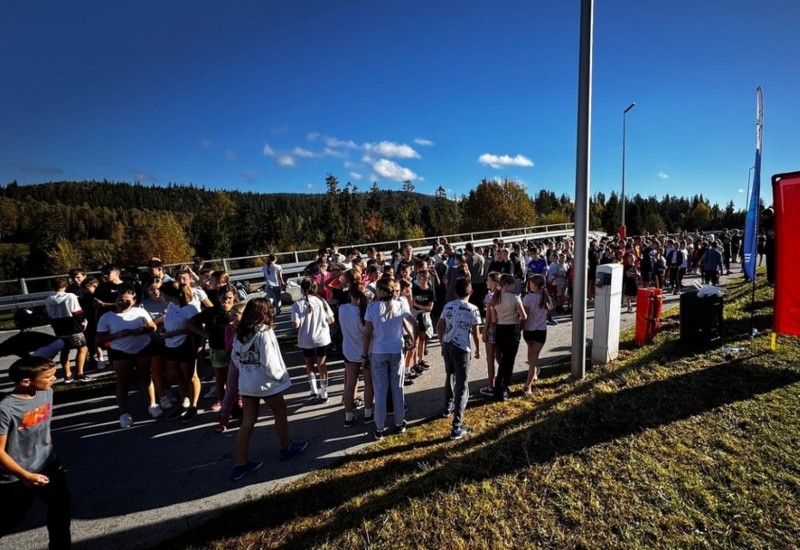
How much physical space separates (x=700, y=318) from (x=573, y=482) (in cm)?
527

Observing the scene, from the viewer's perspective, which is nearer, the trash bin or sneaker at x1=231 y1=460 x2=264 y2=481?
sneaker at x1=231 y1=460 x2=264 y2=481

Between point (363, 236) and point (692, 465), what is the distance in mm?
56471

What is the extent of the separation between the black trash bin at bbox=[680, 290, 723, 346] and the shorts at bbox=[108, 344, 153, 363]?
913 cm

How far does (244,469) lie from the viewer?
409 centimetres

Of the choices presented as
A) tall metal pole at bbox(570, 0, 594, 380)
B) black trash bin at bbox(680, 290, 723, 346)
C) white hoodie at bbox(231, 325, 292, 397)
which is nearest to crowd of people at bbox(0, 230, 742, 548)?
white hoodie at bbox(231, 325, 292, 397)

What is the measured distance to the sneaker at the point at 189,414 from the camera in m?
5.43

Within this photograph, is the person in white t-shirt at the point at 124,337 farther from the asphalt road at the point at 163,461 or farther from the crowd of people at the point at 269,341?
the asphalt road at the point at 163,461

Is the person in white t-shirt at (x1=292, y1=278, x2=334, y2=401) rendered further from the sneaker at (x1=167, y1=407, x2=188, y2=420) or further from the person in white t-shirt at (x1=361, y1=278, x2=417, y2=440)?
the sneaker at (x1=167, y1=407, x2=188, y2=420)

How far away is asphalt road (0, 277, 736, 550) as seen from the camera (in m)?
3.47

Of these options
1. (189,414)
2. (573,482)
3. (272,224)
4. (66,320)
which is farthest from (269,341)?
(272,224)

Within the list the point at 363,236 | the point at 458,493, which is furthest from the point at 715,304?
the point at 363,236

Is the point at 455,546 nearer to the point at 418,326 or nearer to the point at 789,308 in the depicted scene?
the point at 418,326

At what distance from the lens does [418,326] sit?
6.77m

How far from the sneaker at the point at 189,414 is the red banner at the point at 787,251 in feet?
29.4
